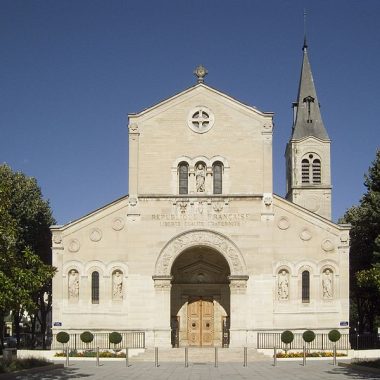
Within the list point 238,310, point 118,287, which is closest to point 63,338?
point 118,287

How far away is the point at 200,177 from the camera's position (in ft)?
146

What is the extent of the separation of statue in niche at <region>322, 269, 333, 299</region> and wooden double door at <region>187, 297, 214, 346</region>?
25.2ft

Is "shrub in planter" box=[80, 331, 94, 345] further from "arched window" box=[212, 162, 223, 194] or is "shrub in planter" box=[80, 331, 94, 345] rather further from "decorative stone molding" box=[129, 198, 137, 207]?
"arched window" box=[212, 162, 223, 194]

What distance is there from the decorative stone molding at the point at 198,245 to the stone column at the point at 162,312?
486mm

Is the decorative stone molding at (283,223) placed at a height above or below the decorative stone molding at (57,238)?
above

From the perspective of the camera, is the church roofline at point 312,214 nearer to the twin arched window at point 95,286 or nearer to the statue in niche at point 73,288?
the twin arched window at point 95,286

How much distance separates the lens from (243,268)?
Answer: 43125 millimetres

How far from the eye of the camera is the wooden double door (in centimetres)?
4600

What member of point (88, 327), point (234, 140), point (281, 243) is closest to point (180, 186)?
point (234, 140)

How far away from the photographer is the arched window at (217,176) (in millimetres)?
44562

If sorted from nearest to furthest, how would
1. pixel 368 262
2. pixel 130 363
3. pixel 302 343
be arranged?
pixel 130 363 < pixel 302 343 < pixel 368 262

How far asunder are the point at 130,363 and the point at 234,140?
1526cm

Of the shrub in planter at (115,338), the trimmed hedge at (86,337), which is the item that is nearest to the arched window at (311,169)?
the shrub in planter at (115,338)

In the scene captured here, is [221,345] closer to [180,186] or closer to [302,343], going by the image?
[302,343]
